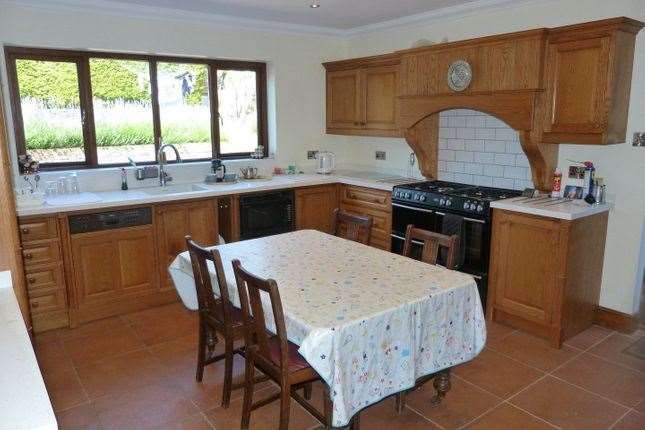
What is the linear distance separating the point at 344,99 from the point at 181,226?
2263 millimetres

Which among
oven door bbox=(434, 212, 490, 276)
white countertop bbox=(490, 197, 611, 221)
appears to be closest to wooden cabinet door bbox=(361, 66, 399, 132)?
oven door bbox=(434, 212, 490, 276)

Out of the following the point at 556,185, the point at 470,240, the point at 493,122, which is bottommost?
the point at 470,240

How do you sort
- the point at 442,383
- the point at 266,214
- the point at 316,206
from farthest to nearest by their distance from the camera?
1. the point at 316,206
2. the point at 266,214
3. the point at 442,383

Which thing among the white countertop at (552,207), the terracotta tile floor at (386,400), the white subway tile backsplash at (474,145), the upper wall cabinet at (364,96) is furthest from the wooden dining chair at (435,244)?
the upper wall cabinet at (364,96)

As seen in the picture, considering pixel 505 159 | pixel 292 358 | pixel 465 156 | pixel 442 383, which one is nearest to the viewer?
pixel 292 358

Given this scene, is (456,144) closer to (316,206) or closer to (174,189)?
(316,206)

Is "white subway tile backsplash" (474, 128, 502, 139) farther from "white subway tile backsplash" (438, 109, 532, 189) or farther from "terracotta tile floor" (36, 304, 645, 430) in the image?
"terracotta tile floor" (36, 304, 645, 430)

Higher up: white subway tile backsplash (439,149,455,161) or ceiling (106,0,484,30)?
ceiling (106,0,484,30)

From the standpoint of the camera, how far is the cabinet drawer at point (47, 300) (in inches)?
139

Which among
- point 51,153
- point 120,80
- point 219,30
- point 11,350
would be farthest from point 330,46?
Result: point 11,350

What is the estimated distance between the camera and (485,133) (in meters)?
4.26

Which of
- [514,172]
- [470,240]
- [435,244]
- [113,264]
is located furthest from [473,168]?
[113,264]

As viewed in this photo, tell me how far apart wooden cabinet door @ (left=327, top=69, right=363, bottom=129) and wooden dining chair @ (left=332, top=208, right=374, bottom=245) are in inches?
77.8

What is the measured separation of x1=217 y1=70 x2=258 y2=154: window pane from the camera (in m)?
4.98
